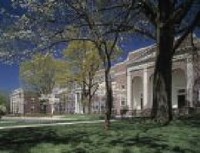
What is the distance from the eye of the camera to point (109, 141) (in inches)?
509

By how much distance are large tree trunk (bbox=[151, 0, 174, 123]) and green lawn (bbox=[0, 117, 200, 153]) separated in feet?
10.7

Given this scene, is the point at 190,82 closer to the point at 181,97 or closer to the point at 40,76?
the point at 181,97

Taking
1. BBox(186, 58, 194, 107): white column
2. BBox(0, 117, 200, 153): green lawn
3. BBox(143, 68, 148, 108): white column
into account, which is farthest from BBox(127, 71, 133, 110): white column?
BBox(0, 117, 200, 153): green lawn

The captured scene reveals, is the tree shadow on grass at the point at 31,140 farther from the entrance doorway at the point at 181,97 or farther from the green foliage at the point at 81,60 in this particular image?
the green foliage at the point at 81,60

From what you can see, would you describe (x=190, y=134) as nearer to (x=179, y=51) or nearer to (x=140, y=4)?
(x=140, y=4)

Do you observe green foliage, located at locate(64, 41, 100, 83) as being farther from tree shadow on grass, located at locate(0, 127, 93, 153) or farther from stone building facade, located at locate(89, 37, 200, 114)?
tree shadow on grass, located at locate(0, 127, 93, 153)

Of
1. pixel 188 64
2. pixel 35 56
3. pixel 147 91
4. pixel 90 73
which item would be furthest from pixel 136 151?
pixel 90 73

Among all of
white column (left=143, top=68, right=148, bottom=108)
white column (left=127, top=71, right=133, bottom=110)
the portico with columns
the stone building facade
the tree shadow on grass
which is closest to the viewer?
the tree shadow on grass

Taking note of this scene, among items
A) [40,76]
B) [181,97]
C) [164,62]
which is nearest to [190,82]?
[181,97]

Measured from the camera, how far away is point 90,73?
5909 cm

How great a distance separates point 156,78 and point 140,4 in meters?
3.22

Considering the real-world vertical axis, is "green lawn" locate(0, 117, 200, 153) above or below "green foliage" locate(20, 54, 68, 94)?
below

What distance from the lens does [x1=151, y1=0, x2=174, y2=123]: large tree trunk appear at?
19.1 meters

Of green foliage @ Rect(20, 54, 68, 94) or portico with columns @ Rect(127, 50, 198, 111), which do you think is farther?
green foliage @ Rect(20, 54, 68, 94)
